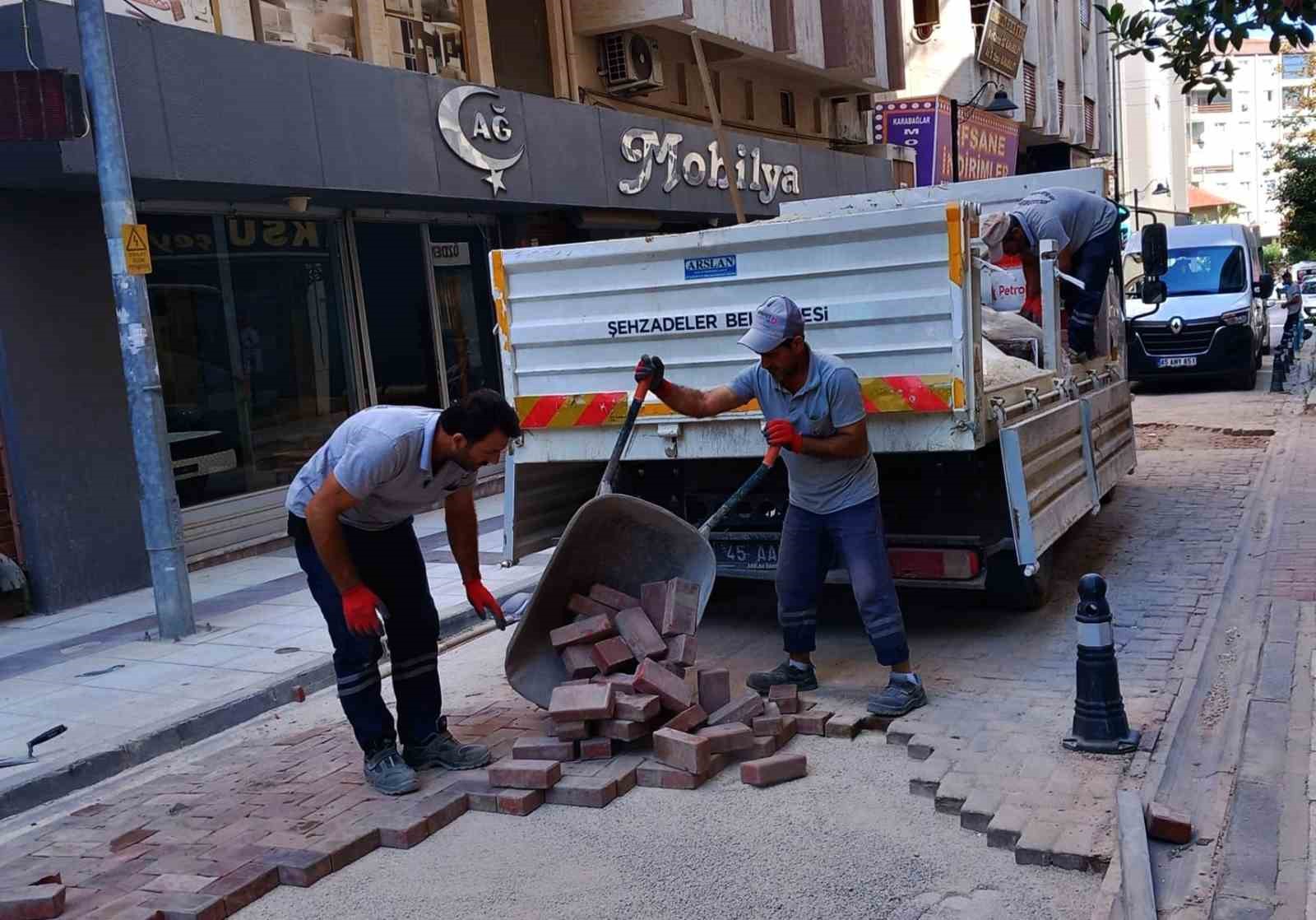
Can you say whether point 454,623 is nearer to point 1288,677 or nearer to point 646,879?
point 646,879

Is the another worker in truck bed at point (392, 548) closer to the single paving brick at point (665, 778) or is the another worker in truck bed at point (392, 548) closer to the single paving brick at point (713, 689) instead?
the single paving brick at point (665, 778)

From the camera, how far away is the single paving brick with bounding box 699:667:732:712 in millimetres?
5066

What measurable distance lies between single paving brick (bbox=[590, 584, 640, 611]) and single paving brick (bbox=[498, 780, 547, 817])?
103cm

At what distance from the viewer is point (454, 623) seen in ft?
25.3

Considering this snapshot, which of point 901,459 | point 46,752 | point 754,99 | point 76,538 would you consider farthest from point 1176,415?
point 46,752

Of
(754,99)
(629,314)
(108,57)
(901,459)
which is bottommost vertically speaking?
(901,459)

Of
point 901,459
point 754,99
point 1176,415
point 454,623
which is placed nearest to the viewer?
point 901,459

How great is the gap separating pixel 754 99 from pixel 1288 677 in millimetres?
15174

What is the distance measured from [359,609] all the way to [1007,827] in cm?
233

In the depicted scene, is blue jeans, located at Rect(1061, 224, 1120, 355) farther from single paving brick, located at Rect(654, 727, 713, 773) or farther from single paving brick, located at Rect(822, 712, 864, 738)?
single paving brick, located at Rect(654, 727, 713, 773)

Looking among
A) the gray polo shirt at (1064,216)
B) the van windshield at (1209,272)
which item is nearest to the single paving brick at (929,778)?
the gray polo shirt at (1064,216)

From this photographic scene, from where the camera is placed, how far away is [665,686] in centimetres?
490

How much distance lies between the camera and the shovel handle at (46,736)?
5.49m

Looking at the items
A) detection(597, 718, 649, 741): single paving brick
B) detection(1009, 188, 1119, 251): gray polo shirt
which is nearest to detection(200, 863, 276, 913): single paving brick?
detection(597, 718, 649, 741): single paving brick
